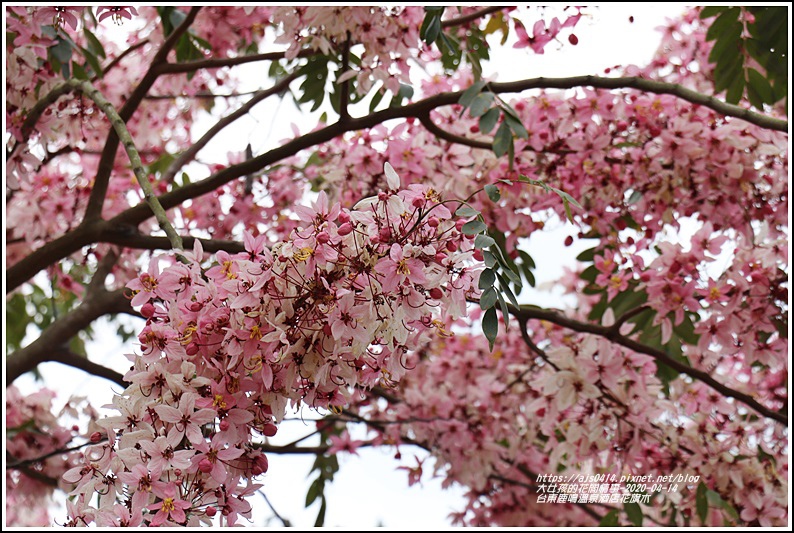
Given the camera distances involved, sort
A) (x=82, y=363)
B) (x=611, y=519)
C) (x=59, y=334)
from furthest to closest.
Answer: (x=611, y=519)
(x=59, y=334)
(x=82, y=363)

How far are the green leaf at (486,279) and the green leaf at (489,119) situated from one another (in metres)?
0.74

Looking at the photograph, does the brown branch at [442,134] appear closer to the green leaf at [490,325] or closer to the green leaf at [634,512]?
the green leaf at [490,325]

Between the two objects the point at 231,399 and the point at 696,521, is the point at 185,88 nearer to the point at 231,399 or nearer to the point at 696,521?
the point at 231,399

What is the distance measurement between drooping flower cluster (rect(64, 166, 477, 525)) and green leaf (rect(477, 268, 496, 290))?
35 mm

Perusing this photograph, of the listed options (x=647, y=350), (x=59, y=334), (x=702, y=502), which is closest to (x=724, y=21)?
(x=647, y=350)

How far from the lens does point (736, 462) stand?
295 cm

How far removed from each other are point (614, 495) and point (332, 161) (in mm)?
1808

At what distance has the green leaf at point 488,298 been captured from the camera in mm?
1395

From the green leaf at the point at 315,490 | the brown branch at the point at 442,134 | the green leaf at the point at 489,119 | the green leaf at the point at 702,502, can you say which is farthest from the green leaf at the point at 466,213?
the green leaf at the point at 315,490

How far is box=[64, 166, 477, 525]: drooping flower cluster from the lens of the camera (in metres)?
1.35

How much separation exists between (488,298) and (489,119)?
85 cm

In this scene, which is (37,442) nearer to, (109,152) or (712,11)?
(109,152)

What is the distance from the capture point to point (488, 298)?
1402 mm

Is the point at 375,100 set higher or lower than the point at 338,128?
higher
